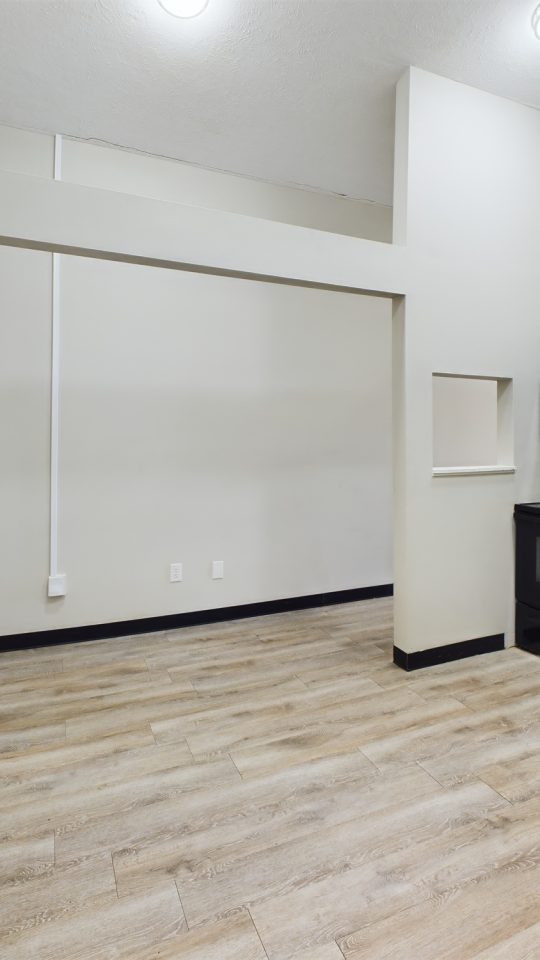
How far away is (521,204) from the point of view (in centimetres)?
283

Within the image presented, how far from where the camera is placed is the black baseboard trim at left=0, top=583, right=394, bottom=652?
9.54 feet

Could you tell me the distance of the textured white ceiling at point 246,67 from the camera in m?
2.19

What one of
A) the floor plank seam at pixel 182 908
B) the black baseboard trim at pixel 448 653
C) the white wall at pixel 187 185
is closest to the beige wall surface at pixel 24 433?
the white wall at pixel 187 185

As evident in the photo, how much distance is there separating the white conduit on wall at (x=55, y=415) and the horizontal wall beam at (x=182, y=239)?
1.01 m

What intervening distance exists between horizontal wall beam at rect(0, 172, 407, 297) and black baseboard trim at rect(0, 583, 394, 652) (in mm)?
2116

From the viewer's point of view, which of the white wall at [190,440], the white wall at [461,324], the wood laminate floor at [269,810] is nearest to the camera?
the wood laminate floor at [269,810]

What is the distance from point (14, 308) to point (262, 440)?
1694mm

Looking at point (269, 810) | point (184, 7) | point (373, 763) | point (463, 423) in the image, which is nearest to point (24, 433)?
point (184, 7)

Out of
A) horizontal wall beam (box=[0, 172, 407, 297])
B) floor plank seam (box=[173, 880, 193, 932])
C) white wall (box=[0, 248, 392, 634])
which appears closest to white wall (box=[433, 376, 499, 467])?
white wall (box=[0, 248, 392, 634])

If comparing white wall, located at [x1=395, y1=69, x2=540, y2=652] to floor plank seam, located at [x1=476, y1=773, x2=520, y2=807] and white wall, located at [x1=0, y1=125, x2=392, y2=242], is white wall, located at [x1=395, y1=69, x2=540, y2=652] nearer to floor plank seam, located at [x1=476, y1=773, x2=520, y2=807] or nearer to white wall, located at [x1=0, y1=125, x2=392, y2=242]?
floor plank seam, located at [x1=476, y1=773, x2=520, y2=807]

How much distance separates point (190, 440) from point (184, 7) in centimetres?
210

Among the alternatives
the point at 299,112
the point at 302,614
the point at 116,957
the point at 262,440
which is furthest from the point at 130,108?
the point at 116,957

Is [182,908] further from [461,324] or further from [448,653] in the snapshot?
[461,324]

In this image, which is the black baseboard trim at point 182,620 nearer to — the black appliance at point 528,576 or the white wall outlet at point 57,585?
the white wall outlet at point 57,585
